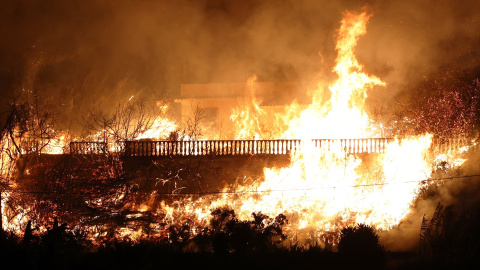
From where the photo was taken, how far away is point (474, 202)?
11180 millimetres

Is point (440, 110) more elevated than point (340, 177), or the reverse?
point (440, 110)

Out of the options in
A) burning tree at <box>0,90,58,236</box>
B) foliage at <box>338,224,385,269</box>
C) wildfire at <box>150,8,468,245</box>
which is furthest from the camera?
wildfire at <box>150,8,468,245</box>

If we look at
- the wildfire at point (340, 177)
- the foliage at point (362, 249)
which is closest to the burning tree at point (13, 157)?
the wildfire at point (340, 177)

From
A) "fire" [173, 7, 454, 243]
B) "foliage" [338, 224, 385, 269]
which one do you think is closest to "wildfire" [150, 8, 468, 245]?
"fire" [173, 7, 454, 243]

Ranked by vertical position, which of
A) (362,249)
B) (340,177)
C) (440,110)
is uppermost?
(440,110)

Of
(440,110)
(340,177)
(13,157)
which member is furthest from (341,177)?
(13,157)

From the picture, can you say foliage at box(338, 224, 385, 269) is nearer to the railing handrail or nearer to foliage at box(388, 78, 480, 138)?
the railing handrail

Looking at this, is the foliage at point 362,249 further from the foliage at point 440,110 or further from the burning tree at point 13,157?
the foliage at point 440,110

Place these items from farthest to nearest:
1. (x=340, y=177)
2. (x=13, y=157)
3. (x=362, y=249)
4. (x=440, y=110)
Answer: (x=440, y=110), (x=340, y=177), (x=13, y=157), (x=362, y=249)

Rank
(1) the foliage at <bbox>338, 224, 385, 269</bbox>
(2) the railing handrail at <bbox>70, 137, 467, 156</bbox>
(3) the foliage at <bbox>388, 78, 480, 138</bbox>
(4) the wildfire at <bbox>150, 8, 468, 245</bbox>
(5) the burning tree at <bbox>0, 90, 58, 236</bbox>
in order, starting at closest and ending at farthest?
(1) the foliage at <bbox>338, 224, 385, 269</bbox> < (5) the burning tree at <bbox>0, 90, 58, 236</bbox> < (4) the wildfire at <bbox>150, 8, 468, 245</bbox> < (2) the railing handrail at <bbox>70, 137, 467, 156</bbox> < (3) the foliage at <bbox>388, 78, 480, 138</bbox>

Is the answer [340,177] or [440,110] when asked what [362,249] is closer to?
[340,177]

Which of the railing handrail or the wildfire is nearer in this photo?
the wildfire

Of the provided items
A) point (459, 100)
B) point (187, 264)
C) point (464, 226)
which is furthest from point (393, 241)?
point (459, 100)

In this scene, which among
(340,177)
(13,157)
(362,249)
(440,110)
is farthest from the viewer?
(440,110)
